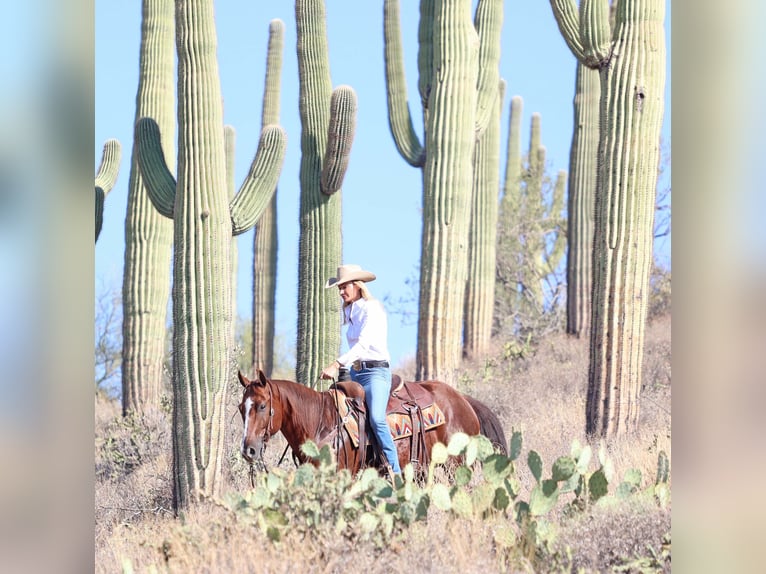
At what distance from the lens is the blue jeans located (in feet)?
32.2

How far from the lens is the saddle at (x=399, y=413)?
32.3 feet

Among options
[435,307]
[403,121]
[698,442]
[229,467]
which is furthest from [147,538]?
[403,121]

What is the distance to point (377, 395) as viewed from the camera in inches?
387

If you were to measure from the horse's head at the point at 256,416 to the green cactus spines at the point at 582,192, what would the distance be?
49.0ft

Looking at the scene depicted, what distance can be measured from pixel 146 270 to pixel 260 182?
528 cm

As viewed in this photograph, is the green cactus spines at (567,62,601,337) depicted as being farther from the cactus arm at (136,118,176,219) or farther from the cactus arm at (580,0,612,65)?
the cactus arm at (136,118,176,219)

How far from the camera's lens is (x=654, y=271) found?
89.6 ft

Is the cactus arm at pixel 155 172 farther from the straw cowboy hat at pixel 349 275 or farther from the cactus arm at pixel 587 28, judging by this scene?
the cactus arm at pixel 587 28

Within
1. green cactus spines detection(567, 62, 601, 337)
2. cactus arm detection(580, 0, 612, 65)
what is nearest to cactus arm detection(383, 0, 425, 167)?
cactus arm detection(580, 0, 612, 65)

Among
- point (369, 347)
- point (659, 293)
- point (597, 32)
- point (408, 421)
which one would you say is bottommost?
point (408, 421)

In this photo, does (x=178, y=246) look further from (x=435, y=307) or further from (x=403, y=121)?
(x=403, y=121)

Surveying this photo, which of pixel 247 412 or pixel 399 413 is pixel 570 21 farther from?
pixel 247 412

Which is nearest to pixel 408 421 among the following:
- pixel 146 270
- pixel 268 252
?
pixel 146 270

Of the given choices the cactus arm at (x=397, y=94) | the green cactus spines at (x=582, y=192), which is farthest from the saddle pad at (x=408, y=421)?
the green cactus spines at (x=582, y=192)
